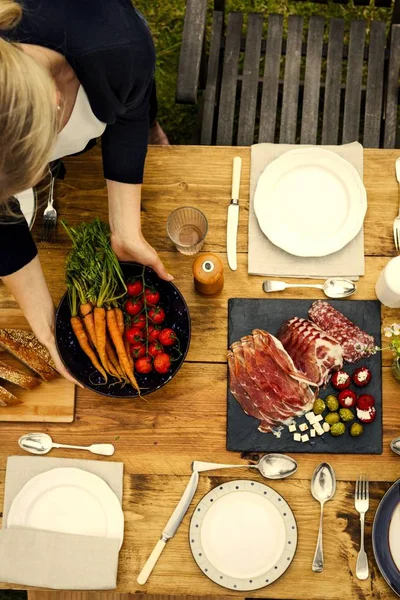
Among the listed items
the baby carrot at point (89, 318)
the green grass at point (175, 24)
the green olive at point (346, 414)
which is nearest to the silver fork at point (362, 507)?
the green olive at point (346, 414)

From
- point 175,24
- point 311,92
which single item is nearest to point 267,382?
point 311,92

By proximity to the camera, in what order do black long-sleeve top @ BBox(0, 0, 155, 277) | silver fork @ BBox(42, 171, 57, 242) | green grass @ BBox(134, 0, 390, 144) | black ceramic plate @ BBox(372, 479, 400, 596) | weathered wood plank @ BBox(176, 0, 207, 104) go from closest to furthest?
black long-sleeve top @ BBox(0, 0, 155, 277) → black ceramic plate @ BBox(372, 479, 400, 596) → silver fork @ BBox(42, 171, 57, 242) → weathered wood plank @ BBox(176, 0, 207, 104) → green grass @ BBox(134, 0, 390, 144)

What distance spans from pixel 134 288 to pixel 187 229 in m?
0.24

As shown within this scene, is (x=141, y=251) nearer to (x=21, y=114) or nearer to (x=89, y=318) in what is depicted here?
(x=89, y=318)

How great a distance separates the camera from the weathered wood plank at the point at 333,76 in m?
2.19

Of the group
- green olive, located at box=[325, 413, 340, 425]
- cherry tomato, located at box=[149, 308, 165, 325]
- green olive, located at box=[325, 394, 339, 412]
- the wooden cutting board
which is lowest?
the wooden cutting board

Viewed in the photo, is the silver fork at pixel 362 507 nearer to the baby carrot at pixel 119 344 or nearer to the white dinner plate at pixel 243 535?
the white dinner plate at pixel 243 535

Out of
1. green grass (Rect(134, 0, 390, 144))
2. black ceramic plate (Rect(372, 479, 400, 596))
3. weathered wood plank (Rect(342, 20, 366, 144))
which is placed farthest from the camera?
green grass (Rect(134, 0, 390, 144))

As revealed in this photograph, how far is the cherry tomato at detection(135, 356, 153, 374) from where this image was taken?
62.6 inches

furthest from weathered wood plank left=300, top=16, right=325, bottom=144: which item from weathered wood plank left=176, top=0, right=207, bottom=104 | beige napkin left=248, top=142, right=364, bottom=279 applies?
beige napkin left=248, top=142, right=364, bottom=279

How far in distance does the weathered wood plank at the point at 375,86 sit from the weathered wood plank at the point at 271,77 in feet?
1.03

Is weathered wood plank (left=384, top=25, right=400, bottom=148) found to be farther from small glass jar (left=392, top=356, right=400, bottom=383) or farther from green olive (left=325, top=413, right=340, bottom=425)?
green olive (left=325, top=413, right=340, bottom=425)

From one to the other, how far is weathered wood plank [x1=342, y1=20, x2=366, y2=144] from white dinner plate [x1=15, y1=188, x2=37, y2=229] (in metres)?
1.08

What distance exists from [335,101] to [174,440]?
1.28 meters
